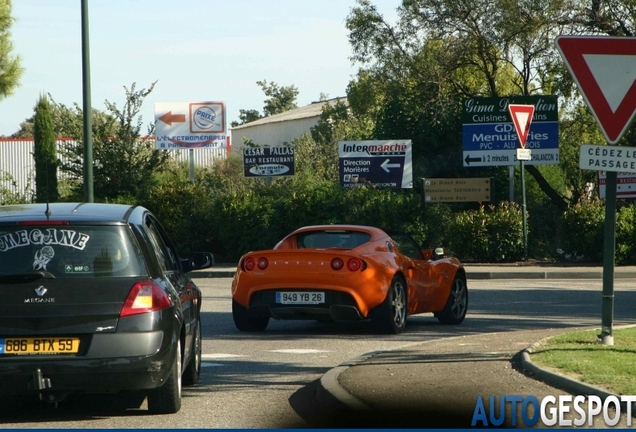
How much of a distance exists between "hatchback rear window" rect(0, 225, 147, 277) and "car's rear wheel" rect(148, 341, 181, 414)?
29.9 inches

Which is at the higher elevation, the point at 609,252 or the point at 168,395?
the point at 609,252

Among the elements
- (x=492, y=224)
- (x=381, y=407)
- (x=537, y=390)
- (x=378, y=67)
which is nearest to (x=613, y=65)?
(x=537, y=390)

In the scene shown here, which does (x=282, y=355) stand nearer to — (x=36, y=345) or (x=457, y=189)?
(x=36, y=345)

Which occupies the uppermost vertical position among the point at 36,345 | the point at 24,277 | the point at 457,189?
the point at 457,189

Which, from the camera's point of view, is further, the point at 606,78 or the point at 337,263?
the point at 337,263

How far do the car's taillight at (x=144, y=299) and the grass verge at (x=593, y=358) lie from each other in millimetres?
3133

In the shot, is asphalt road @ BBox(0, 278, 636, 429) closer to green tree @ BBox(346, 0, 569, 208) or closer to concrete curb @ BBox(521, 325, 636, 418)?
concrete curb @ BBox(521, 325, 636, 418)

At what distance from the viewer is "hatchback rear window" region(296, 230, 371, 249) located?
13875 millimetres

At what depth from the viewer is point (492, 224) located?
90.5ft

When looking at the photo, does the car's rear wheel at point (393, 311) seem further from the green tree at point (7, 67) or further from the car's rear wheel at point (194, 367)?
the green tree at point (7, 67)

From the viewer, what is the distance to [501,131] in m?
30.9

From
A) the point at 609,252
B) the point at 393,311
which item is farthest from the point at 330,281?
the point at 609,252

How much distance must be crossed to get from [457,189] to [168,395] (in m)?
22.4

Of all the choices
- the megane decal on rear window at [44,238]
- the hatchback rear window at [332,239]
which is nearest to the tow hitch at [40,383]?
the megane decal on rear window at [44,238]
